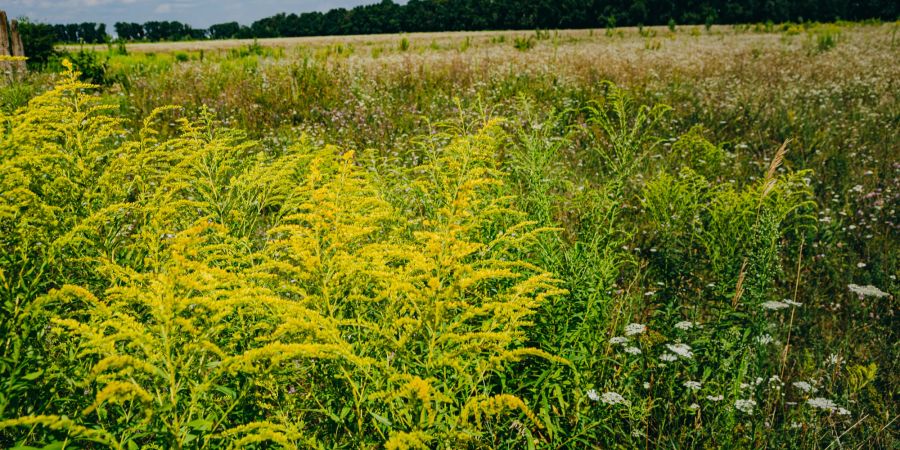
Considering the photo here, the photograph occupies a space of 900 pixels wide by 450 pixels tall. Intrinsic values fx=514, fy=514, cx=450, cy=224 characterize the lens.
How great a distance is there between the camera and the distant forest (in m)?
43.8

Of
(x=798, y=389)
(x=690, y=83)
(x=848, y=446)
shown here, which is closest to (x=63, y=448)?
(x=848, y=446)

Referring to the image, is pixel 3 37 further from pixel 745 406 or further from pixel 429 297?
pixel 745 406

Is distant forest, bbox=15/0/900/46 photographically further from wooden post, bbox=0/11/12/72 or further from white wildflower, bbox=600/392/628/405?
white wildflower, bbox=600/392/628/405

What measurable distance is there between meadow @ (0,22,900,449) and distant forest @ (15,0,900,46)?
27380 mm

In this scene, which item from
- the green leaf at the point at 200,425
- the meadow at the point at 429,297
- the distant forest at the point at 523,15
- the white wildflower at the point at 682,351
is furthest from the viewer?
the distant forest at the point at 523,15

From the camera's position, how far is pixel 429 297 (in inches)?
66.2

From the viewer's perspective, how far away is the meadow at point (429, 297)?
64.1 inches

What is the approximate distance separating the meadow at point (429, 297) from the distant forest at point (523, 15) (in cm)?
2738

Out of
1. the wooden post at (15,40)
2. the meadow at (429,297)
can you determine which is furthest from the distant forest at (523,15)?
the meadow at (429,297)

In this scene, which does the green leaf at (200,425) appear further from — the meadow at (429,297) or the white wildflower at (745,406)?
the white wildflower at (745,406)

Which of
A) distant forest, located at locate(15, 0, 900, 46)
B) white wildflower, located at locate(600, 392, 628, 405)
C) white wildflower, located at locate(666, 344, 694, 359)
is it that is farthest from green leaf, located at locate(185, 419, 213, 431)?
distant forest, located at locate(15, 0, 900, 46)

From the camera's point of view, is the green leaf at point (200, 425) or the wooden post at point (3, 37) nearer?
the green leaf at point (200, 425)

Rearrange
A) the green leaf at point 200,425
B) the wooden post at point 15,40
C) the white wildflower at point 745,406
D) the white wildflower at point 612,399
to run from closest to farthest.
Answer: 1. the green leaf at point 200,425
2. the white wildflower at point 612,399
3. the white wildflower at point 745,406
4. the wooden post at point 15,40

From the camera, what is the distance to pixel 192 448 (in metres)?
1.58
